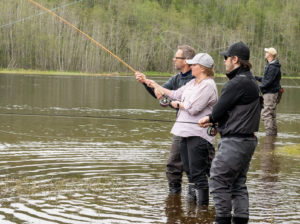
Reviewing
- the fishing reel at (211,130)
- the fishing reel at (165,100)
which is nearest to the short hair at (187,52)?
the fishing reel at (165,100)

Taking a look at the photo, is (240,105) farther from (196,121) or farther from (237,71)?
(196,121)

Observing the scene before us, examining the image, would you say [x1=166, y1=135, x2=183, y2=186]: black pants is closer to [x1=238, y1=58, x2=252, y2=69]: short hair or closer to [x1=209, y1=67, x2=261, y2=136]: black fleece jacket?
[x1=209, y1=67, x2=261, y2=136]: black fleece jacket

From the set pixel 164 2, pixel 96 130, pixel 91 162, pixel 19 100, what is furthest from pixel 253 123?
pixel 164 2

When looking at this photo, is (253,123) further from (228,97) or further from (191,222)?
(191,222)

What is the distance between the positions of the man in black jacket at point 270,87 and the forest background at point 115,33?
65.6m

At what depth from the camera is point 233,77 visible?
545cm

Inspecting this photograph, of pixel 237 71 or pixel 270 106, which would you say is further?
pixel 270 106

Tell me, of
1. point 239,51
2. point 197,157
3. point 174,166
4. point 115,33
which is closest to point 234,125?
point 239,51

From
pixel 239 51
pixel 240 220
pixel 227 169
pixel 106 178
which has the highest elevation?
pixel 239 51

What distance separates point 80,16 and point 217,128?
84462 mm

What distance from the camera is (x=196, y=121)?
20.6 feet

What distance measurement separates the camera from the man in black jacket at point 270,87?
39.3 ft

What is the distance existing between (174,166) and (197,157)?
2.17ft

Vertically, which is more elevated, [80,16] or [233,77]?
[80,16]
